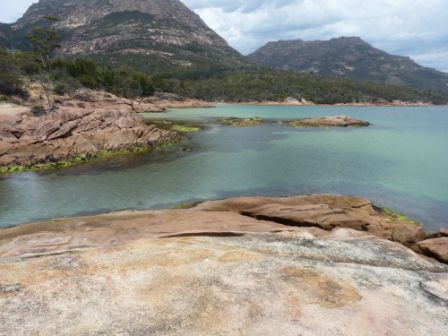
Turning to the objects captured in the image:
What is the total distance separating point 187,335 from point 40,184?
31.6 m

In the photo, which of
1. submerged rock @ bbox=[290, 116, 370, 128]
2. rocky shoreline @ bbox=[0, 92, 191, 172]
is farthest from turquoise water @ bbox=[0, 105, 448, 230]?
submerged rock @ bbox=[290, 116, 370, 128]

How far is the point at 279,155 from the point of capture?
51500 millimetres

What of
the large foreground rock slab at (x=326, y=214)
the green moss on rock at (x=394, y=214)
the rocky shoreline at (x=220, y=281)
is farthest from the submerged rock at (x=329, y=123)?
the rocky shoreline at (x=220, y=281)

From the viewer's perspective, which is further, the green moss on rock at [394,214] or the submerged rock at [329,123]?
the submerged rock at [329,123]

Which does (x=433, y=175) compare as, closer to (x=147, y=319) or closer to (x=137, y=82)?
(x=147, y=319)

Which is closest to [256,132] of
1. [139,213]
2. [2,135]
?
[2,135]

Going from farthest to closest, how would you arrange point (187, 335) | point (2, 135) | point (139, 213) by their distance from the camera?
point (2, 135)
point (139, 213)
point (187, 335)

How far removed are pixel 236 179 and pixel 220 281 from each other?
2561 centimetres

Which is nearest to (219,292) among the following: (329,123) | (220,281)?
(220,281)

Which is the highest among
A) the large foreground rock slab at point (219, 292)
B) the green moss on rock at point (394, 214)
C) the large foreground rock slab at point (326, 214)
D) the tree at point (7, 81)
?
the tree at point (7, 81)

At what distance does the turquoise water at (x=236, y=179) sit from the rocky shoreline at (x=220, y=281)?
31.6 feet

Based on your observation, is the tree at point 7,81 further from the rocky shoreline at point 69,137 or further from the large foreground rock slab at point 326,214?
the large foreground rock slab at point 326,214

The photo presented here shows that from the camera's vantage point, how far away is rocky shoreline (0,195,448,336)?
10.4 metres

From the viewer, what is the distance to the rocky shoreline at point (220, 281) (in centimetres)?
1035
